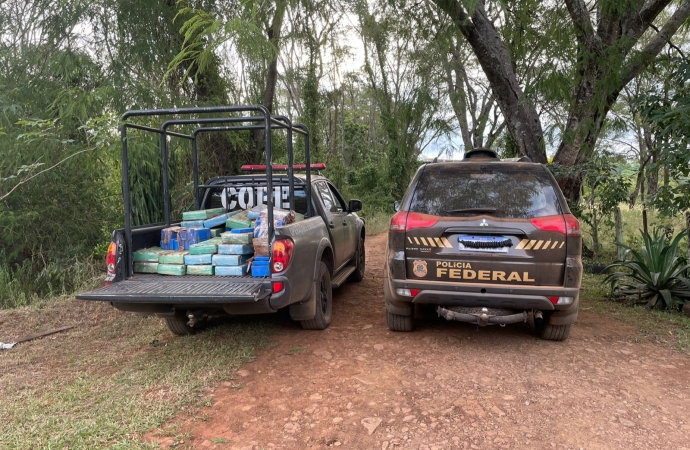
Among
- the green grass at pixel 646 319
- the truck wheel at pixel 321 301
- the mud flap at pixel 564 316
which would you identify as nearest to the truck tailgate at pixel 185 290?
the truck wheel at pixel 321 301

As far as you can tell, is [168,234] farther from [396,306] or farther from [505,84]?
[505,84]

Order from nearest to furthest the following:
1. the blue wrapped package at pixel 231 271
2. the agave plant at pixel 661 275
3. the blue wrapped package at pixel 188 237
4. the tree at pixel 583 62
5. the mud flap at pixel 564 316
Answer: the mud flap at pixel 564 316, the blue wrapped package at pixel 231 271, the blue wrapped package at pixel 188 237, the agave plant at pixel 661 275, the tree at pixel 583 62

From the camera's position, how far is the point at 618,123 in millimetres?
8414

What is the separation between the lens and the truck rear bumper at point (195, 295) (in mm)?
3668

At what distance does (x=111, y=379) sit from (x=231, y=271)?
4.26 feet

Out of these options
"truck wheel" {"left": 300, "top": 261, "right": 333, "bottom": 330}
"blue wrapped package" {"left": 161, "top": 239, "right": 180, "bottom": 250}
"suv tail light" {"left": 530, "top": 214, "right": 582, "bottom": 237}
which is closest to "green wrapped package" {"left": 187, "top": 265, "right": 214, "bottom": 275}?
"blue wrapped package" {"left": 161, "top": 239, "right": 180, "bottom": 250}

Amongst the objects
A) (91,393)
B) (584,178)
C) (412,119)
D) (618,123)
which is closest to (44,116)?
(91,393)

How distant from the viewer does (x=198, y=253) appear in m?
4.38

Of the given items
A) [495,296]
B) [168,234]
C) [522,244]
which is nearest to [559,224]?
[522,244]

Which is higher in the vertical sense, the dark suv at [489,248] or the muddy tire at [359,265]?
the dark suv at [489,248]

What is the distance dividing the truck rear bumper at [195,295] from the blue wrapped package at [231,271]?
0.22 ft

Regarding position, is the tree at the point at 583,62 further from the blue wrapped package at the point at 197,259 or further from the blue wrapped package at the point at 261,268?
the blue wrapped package at the point at 197,259

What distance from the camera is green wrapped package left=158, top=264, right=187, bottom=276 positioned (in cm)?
435

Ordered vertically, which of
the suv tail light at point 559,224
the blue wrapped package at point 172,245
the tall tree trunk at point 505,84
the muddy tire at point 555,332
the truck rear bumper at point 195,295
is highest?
the tall tree trunk at point 505,84
